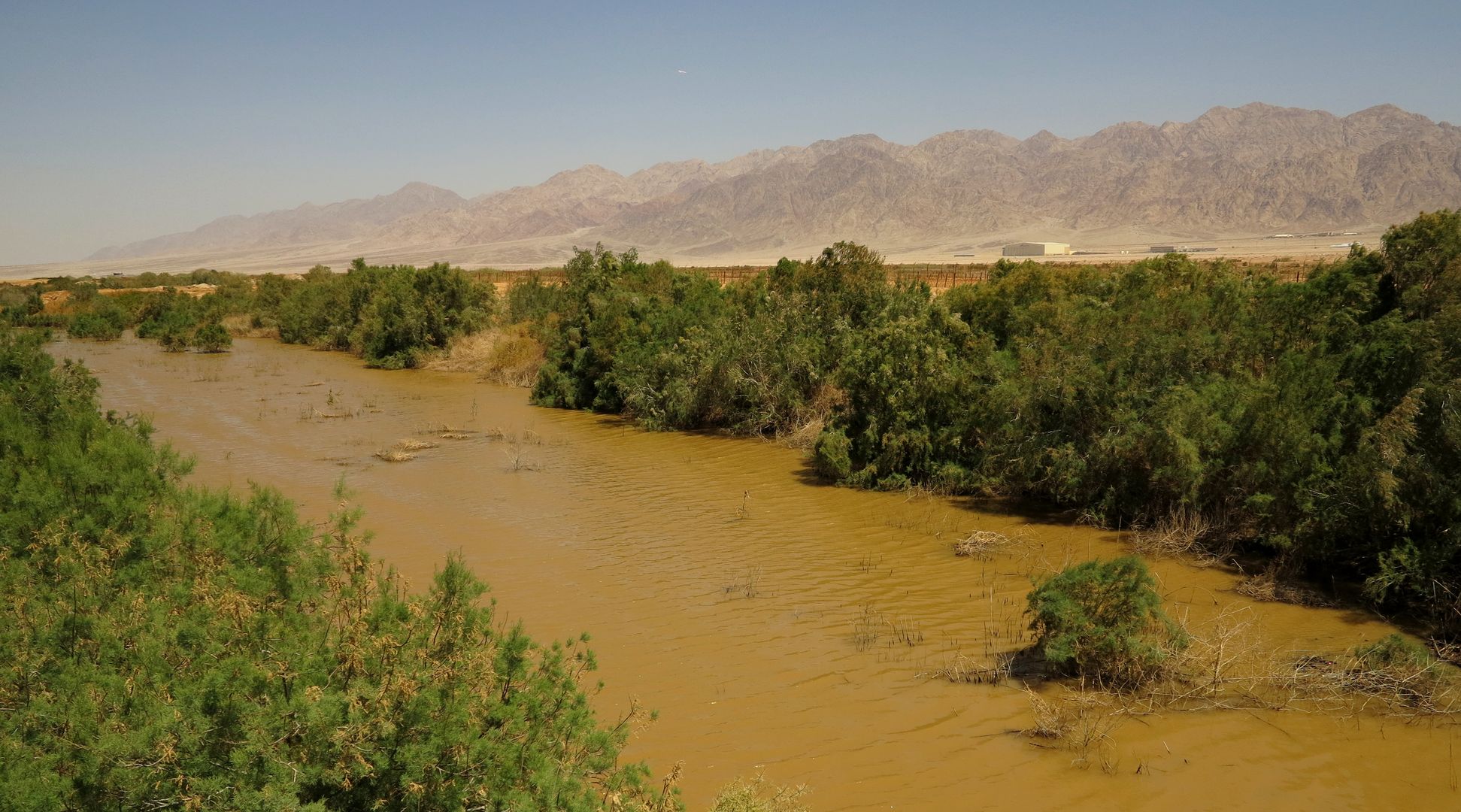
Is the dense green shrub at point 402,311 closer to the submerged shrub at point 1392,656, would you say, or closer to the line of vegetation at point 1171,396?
the line of vegetation at point 1171,396

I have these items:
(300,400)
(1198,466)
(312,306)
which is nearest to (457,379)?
(300,400)

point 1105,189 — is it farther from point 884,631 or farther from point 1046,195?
point 884,631

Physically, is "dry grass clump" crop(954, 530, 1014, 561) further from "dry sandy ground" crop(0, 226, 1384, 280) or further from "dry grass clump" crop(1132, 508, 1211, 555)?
"dry sandy ground" crop(0, 226, 1384, 280)

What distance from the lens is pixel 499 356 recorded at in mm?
30375

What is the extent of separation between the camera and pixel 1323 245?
89.3 metres

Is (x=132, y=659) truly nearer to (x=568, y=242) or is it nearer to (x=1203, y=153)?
(x=568, y=242)

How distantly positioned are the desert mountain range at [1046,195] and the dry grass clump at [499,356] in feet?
285

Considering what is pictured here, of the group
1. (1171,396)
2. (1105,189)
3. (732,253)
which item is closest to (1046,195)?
(1105,189)

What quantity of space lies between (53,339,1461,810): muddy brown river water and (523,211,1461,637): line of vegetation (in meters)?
0.86

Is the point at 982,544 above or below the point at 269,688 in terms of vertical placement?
below

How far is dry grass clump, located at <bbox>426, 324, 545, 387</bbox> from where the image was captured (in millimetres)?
29500

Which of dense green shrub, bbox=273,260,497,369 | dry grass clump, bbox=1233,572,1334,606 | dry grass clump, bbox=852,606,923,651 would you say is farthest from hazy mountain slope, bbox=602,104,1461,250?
dry grass clump, bbox=852,606,923,651

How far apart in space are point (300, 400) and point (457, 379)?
5.95 metres

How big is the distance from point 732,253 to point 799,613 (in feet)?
401
